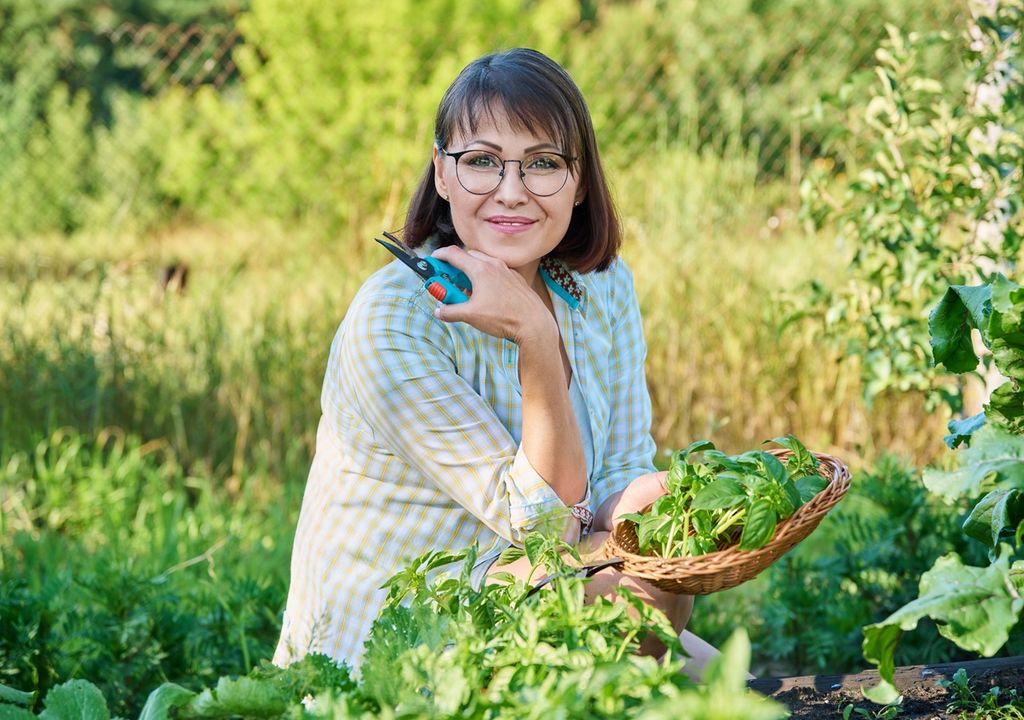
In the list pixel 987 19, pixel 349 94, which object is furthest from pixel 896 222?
pixel 349 94

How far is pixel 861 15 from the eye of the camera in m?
6.63

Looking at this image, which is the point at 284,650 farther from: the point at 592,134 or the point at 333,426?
the point at 592,134

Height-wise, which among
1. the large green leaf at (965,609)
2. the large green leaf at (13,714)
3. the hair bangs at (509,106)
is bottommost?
the large green leaf at (13,714)

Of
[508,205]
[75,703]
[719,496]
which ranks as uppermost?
[508,205]

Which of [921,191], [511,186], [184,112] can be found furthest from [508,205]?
[184,112]

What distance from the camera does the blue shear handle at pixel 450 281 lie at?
194 centimetres

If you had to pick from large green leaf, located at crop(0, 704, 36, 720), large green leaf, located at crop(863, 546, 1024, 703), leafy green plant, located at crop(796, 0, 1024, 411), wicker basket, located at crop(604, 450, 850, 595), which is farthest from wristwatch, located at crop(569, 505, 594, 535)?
leafy green plant, located at crop(796, 0, 1024, 411)

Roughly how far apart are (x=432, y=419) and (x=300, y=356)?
96.1 inches

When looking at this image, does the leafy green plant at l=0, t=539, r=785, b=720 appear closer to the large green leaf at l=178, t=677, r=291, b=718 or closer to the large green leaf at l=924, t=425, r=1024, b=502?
the large green leaf at l=178, t=677, r=291, b=718

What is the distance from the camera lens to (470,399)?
6.69 feet

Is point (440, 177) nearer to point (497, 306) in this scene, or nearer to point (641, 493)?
point (497, 306)

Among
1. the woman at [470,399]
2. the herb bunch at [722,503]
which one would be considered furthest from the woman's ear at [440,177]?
the herb bunch at [722,503]

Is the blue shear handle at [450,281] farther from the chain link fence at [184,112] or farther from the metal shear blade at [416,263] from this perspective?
the chain link fence at [184,112]

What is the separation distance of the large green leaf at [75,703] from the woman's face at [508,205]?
104 centimetres
